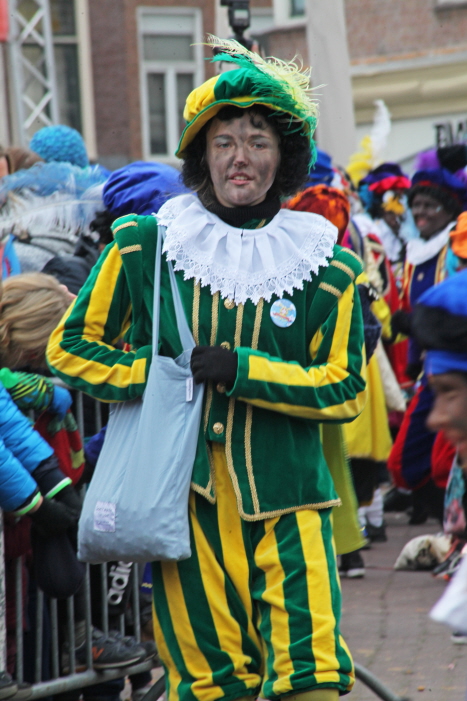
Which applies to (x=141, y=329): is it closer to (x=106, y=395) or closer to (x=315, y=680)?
(x=106, y=395)

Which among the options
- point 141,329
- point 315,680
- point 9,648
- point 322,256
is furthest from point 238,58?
point 9,648

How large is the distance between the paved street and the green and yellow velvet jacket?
163 centimetres

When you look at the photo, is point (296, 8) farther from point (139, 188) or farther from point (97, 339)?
point (97, 339)

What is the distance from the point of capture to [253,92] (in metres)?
3.05

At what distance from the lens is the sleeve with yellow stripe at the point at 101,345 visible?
3.03 m

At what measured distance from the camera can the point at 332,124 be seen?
8.62 meters

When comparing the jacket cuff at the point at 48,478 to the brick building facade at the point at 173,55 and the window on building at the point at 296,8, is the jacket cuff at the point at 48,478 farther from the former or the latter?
the window on building at the point at 296,8

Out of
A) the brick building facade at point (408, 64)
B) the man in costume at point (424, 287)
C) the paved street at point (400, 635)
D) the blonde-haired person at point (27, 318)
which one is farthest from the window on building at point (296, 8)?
the blonde-haired person at point (27, 318)

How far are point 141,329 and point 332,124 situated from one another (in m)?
5.85

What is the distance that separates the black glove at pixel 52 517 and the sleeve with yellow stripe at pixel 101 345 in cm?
58

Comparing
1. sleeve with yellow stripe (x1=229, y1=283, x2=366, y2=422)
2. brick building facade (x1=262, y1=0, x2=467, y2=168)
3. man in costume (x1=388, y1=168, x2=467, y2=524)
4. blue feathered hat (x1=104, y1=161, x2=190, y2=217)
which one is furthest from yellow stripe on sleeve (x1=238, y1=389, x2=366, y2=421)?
brick building facade (x1=262, y1=0, x2=467, y2=168)

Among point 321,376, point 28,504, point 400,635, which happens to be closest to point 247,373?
point 321,376

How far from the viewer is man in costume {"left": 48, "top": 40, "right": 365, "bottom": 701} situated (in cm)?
292

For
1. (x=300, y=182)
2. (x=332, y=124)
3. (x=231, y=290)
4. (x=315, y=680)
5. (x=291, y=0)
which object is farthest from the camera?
(x=291, y=0)
